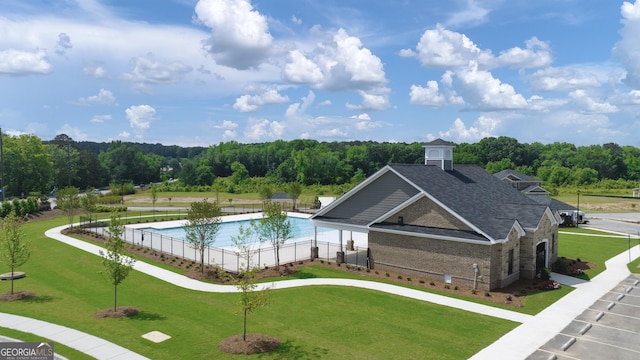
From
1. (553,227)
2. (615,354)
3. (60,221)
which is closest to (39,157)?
(60,221)

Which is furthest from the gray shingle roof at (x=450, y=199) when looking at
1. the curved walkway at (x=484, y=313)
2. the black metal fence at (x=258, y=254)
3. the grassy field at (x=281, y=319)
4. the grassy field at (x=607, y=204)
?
the grassy field at (x=607, y=204)

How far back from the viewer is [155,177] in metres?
168

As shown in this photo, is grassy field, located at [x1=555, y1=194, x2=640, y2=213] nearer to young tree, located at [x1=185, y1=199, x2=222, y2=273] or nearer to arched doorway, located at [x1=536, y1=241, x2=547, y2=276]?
arched doorway, located at [x1=536, y1=241, x2=547, y2=276]

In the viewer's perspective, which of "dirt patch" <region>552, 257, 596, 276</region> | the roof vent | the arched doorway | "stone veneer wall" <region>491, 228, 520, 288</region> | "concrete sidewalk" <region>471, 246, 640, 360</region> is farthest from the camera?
the roof vent

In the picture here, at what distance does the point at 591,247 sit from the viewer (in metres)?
39.8

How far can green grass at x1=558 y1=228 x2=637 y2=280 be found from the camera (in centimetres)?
3412

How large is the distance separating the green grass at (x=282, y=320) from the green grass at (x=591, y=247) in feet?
51.3

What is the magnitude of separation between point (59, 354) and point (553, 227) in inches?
1259

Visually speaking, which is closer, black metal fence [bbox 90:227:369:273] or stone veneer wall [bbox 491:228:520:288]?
stone veneer wall [bbox 491:228:520:288]

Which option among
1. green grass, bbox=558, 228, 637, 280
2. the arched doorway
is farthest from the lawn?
the arched doorway

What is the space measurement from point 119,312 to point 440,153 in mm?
26504

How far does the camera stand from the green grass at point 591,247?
112 feet

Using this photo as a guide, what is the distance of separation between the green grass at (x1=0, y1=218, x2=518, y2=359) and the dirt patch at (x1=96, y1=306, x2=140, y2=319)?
398 mm

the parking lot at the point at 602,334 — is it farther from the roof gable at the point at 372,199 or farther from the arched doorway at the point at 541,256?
the roof gable at the point at 372,199
